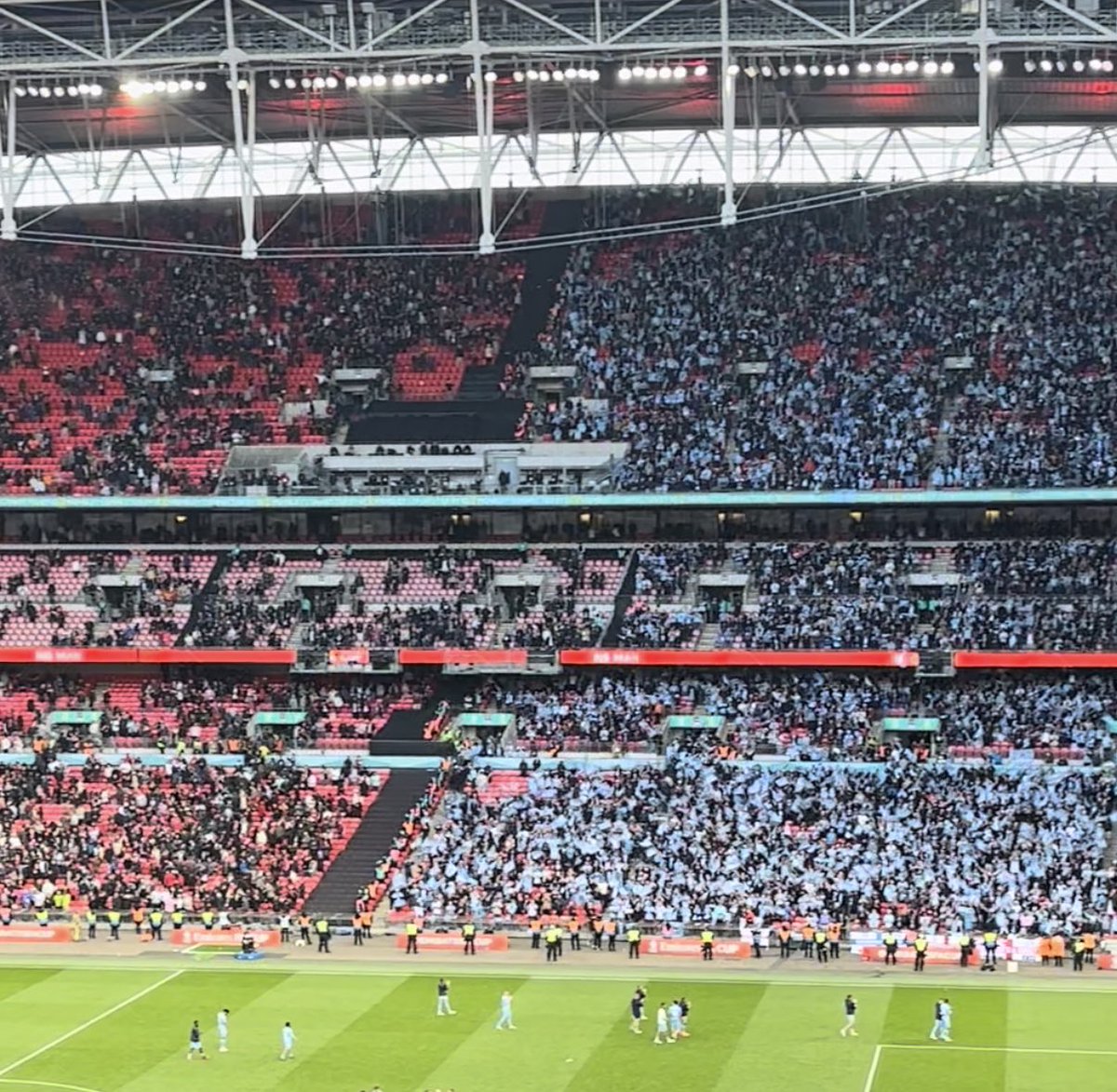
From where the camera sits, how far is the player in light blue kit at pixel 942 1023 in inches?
1501

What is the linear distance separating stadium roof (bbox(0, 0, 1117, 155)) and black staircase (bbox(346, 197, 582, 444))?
20.9ft

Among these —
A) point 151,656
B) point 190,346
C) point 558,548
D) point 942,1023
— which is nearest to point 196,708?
point 151,656

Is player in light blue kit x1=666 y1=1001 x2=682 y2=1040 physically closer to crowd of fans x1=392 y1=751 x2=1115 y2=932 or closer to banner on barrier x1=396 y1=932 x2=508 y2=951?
crowd of fans x1=392 y1=751 x2=1115 y2=932

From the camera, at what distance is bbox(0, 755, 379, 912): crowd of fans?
169 ft

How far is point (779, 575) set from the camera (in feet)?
200

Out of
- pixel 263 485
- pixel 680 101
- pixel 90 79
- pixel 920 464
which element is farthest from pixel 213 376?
pixel 920 464

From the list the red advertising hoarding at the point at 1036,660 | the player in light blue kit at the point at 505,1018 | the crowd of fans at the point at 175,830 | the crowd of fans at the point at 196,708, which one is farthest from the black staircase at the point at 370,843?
the red advertising hoarding at the point at 1036,660

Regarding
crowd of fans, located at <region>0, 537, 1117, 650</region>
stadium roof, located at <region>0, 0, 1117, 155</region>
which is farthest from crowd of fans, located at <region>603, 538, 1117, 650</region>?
stadium roof, located at <region>0, 0, 1117, 155</region>

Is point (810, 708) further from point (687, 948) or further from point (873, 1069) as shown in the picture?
point (873, 1069)

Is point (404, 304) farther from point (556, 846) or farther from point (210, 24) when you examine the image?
point (556, 846)

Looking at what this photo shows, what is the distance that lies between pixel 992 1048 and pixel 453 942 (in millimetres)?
14781

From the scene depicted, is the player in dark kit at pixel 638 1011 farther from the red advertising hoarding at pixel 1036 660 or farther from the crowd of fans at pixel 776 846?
the red advertising hoarding at pixel 1036 660

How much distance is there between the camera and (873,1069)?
119 ft

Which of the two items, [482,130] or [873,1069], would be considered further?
[482,130]
